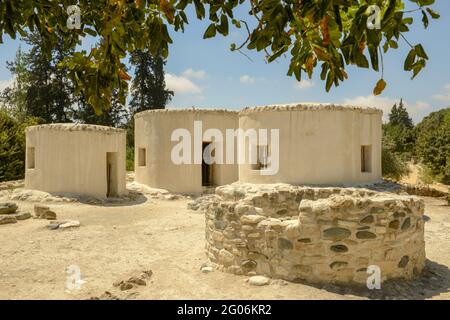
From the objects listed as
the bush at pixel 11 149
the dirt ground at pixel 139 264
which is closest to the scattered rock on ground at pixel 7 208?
the dirt ground at pixel 139 264

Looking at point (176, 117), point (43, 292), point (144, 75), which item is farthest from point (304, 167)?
point (144, 75)

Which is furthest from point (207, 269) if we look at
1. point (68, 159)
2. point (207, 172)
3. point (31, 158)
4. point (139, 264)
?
point (207, 172)

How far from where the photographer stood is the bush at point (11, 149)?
17.7 metres

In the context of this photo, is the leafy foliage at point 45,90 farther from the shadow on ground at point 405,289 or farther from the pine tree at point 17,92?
the shadow on ground at point 405,289

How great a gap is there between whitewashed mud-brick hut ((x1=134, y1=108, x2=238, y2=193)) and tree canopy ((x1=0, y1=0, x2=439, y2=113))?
12050 millimetres

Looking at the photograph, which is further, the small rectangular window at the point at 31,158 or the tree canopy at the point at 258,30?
the small rectangular window at the point at 31,158

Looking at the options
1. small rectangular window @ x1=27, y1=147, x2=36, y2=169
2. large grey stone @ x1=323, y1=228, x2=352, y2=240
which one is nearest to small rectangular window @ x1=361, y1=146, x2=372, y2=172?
large grey stone @ x1=323, y1=228, x2=352, y2=240

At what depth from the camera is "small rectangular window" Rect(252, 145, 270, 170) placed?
12.1m

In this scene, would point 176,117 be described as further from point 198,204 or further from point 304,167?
point 304,167

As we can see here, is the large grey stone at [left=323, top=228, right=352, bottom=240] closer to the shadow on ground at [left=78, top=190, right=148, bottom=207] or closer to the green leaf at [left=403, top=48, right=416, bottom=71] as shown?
the green leaf at [left=403, top=48, right=416, bottom=71]

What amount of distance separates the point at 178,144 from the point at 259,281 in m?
10.9

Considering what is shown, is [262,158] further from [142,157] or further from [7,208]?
[7,208]

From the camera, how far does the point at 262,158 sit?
12203mm

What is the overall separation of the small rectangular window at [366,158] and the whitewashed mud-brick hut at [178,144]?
18.1ft
